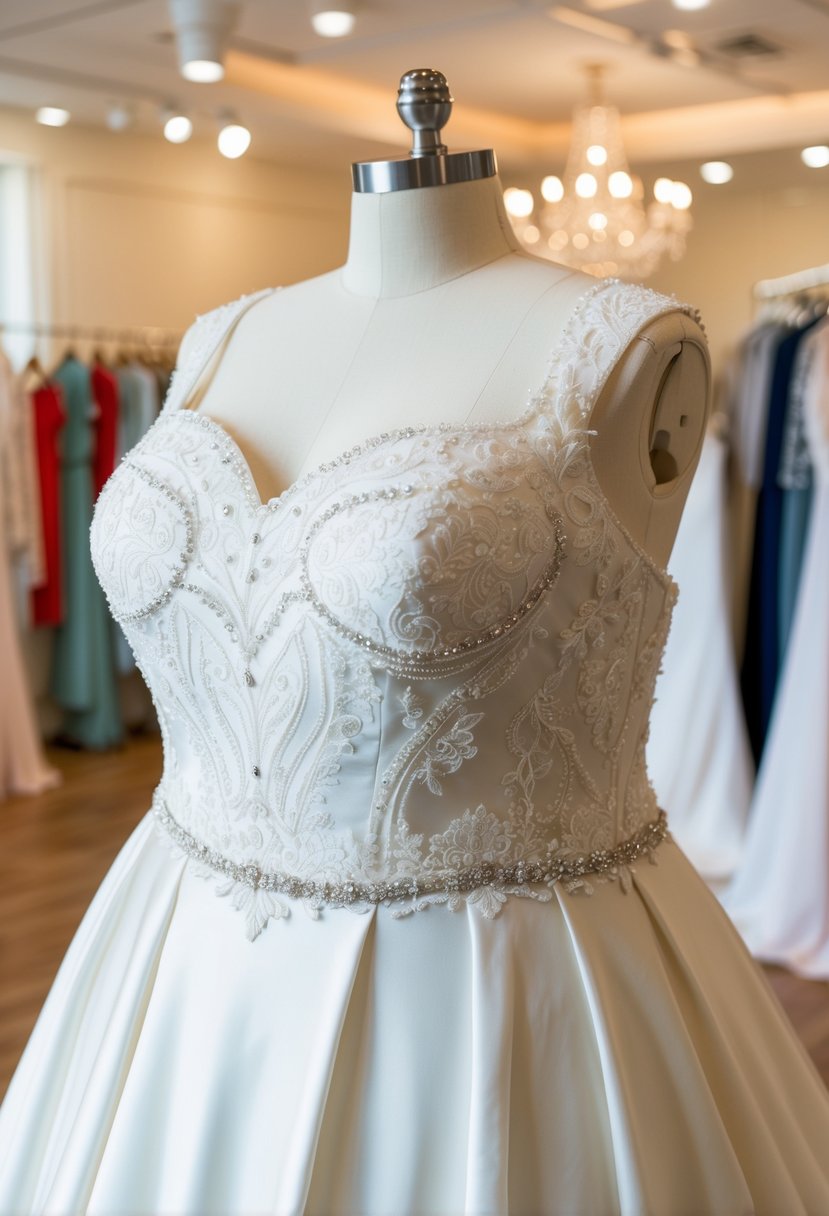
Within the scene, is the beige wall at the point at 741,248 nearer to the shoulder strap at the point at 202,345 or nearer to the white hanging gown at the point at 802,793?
the white hanging gown at the point at 802,793

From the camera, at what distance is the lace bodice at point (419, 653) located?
1.25 meters

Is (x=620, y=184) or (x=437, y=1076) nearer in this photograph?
(x=437, y=1076)

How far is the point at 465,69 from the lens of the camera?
5.32 metres

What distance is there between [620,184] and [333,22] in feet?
4.31

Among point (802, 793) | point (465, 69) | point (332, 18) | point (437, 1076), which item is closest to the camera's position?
point (437, 1076)

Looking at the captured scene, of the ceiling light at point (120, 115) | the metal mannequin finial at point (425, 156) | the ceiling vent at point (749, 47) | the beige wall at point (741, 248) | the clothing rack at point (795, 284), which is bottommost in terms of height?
the metal mannequin finial at point (425, 156)

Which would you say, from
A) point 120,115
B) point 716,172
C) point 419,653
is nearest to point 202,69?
point 120,115

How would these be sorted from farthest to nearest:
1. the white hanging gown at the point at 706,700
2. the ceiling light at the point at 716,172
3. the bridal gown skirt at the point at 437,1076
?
the ceiling light at the point at 716,172
the white hanging gown at the point at 706,700
the bridal gown skirt at the point at 437,1076

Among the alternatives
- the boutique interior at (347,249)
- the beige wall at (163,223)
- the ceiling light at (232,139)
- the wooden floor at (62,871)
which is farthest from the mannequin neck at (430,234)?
the beige wall at (163,223)

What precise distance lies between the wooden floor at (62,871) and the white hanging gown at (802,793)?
14cm

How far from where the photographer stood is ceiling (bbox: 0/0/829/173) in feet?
14.4

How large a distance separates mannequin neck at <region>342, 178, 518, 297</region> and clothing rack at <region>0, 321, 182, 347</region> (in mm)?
4263

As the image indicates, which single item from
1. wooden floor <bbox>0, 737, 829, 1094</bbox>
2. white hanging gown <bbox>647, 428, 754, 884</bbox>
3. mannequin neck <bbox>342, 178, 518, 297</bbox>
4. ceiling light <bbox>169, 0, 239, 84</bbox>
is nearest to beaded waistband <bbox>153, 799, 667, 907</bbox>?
mannequin neck <bbox>342, 178, 518, 297</bbox>

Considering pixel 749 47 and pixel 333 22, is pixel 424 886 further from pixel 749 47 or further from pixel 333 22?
pixel 749 47
